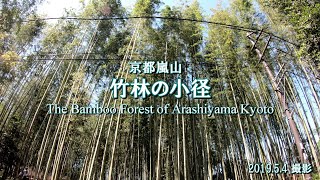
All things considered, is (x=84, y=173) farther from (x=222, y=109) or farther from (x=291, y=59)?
(x=291, y=59)

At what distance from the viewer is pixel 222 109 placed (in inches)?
170

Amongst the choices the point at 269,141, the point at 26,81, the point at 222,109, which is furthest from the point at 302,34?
the point at 26,81

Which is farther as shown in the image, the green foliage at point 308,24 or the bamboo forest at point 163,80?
the bamboo forest at point 163,80

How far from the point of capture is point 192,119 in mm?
6359

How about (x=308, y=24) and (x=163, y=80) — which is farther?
(x=163, y=80)

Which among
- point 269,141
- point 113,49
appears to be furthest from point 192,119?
point 113,49

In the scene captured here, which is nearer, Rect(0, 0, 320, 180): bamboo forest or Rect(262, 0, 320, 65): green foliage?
Rect(262, 0, 320, 65): green foliage

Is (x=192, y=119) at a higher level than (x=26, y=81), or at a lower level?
lower

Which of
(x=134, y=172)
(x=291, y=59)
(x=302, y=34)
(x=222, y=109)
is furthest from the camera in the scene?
(x=134, y=172)

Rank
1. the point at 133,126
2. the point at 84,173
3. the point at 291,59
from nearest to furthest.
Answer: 1. the point at 84,173
2. the point at 291,59
3. the point at 133,126

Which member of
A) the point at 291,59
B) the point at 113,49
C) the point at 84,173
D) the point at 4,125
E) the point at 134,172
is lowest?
the point at 84,173

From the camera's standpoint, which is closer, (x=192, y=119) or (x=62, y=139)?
(x=62, y=139)

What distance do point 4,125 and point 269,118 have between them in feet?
23.5

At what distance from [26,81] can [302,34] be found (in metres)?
7.07
